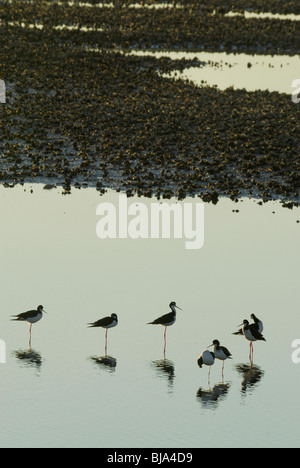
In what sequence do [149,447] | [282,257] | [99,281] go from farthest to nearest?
[282,257] → [99,281] → [149,447]

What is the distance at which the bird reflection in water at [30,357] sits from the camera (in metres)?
22.7

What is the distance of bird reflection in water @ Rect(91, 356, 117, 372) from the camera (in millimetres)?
22619

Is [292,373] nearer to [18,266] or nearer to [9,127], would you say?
[18,266]

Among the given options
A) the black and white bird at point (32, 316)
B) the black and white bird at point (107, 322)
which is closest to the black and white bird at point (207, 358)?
the black and white bird at point (107, 322)

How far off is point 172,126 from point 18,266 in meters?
17.9

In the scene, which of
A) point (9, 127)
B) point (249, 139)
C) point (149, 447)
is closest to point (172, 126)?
point (249, 139)

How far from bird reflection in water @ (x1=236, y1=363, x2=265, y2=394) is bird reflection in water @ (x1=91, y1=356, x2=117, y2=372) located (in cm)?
268

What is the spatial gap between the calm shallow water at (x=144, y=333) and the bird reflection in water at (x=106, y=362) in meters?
0.05

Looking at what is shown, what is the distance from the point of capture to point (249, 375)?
2262 cm

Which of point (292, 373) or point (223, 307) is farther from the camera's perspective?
point (223, 307)

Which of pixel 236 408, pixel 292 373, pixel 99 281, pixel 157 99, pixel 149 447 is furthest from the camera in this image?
pixel 157 99

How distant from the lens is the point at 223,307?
26641 millimetres

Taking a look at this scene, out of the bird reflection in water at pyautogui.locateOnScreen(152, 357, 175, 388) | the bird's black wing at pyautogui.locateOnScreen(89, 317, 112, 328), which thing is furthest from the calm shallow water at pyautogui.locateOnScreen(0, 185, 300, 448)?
the bird's black wing at pyautogui.locateOnScreen(89, 317, 112, 328)

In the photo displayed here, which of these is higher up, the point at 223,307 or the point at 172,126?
the point at 172,126
